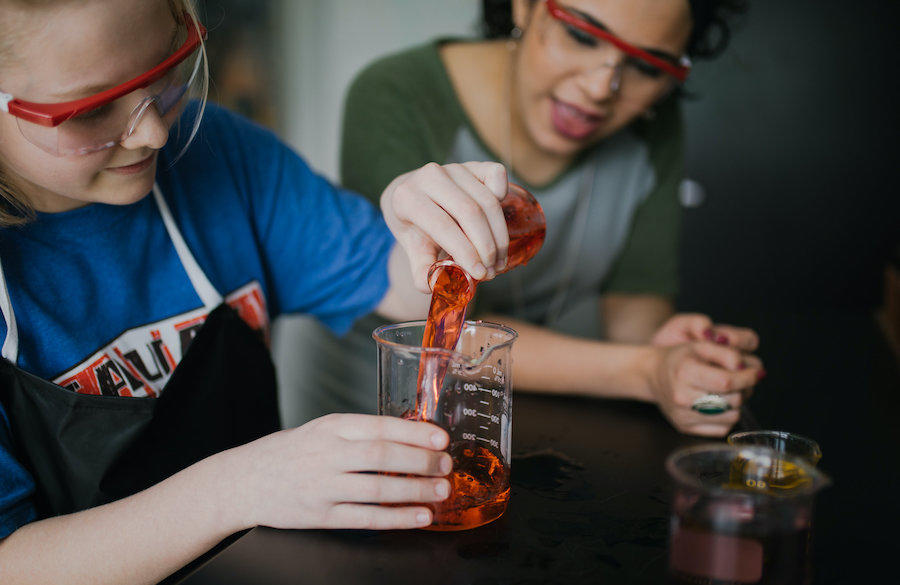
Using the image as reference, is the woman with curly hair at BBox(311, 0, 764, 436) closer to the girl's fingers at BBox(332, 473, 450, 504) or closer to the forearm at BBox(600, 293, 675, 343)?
the forearm at BBox(600, 293, 675, 343)

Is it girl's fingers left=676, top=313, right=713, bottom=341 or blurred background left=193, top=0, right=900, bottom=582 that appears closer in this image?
girl's fingers left=676, top=313, right=713, bottom=341

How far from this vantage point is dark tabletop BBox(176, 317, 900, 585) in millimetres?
818

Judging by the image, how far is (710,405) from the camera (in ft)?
4.14

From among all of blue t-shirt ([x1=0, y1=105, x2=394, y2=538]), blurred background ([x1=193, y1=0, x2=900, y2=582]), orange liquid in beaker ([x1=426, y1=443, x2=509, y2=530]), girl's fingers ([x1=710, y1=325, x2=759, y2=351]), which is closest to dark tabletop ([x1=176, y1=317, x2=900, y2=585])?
orange liquid in beaker ([x1=426, y1=443, x2=509, y2=530])

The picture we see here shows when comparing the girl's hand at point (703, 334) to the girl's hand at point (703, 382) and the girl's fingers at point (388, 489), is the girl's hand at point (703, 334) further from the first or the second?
the girl's fingers at point (388, 489)

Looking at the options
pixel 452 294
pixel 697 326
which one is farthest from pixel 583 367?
pixel 452 294

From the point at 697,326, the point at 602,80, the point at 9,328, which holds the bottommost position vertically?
the point at 697,326

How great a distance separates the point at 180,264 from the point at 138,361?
0.60ft

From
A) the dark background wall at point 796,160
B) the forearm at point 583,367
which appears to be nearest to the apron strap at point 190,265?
the forearm at point 583,367

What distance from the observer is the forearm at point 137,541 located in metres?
0.89

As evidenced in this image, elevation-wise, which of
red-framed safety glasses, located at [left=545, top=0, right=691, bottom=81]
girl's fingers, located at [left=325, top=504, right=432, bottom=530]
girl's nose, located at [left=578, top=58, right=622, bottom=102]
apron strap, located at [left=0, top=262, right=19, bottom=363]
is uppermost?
red-framed safety glasses, located at [left=545, top=0, right=691, bottom=81]

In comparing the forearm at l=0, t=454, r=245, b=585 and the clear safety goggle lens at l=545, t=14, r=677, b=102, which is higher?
the clear safety goggle lens at l=545, t=14, r=677, b=102

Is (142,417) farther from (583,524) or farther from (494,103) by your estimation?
(494,103)

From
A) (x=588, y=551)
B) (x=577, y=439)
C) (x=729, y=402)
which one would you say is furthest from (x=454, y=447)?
(x=729, y=402)
